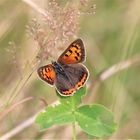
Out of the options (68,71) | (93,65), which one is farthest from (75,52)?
(93,65)

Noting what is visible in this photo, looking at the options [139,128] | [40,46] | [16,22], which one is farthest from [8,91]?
[40,46]

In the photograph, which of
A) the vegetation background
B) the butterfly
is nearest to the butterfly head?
the butterfly

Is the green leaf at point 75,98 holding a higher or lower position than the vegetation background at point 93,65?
higher

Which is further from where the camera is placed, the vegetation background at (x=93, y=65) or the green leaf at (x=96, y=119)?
the vegetation background at (x=93, y=65)

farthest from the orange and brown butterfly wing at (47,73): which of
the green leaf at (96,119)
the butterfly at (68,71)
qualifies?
the green leaf at (96,119)

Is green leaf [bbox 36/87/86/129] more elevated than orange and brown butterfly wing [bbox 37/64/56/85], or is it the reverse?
orange and brown butterfly wing [bbox 37/64/56/85]

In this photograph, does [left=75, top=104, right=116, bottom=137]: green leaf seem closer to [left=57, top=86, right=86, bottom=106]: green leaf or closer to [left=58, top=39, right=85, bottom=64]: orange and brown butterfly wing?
[left=57, top=86, right=86, bottom=106]: green leaf

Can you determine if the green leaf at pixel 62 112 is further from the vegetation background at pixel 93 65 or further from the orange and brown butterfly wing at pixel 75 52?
the vegetation background at pixel 93 65
